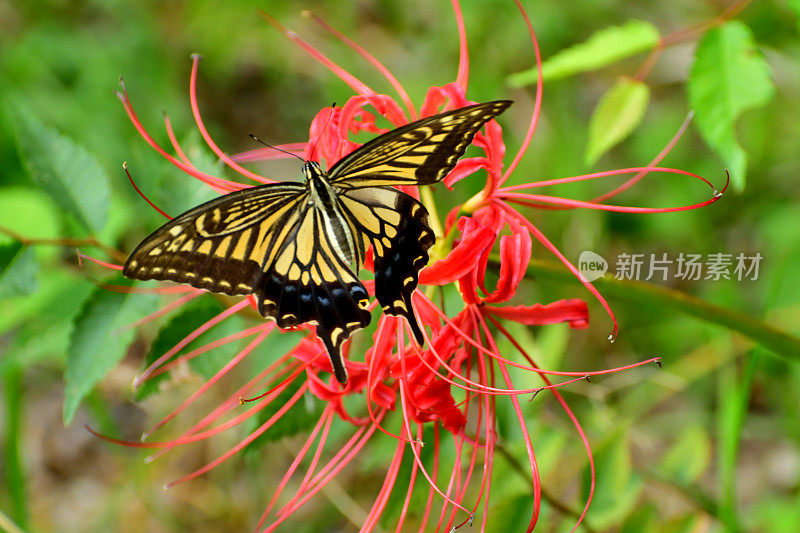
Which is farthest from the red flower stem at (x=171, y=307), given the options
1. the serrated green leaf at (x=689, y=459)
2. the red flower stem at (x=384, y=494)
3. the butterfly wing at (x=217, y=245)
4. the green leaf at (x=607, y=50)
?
the serrated green leaf at (x=689, y=459)

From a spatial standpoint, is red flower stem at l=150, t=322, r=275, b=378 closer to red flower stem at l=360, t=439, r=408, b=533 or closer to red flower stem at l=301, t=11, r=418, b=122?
red flower stem at l=360, t=439, r=408, b=533

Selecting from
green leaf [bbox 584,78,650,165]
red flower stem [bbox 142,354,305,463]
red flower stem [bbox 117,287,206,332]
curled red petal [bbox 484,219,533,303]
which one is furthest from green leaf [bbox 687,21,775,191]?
red flower stem [bbox 117,287,206,332]

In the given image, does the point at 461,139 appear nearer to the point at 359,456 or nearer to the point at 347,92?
the point at 347,92

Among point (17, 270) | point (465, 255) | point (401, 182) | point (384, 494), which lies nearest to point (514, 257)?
point (465, 255)

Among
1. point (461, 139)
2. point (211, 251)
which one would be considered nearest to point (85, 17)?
point (211, 251)

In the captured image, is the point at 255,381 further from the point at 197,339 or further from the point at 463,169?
the point at 463,169

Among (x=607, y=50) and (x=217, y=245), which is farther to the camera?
(x=607, y=50)
